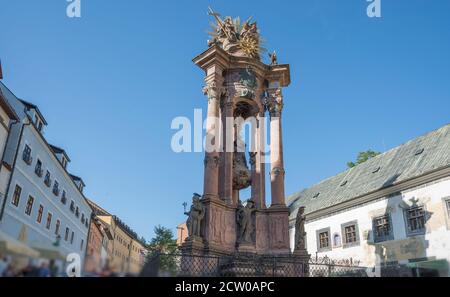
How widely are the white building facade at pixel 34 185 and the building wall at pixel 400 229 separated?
60.3 ft

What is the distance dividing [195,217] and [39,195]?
57.8 feet

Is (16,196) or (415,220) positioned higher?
(16,196)

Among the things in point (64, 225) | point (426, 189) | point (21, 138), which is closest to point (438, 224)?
point (426, 189)

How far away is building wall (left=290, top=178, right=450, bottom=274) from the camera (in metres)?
19.2

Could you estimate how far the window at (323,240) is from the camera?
2744 cm

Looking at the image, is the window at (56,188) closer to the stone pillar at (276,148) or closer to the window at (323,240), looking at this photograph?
the stone pillar at (276,148)

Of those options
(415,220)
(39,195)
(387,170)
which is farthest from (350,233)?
(39,195)

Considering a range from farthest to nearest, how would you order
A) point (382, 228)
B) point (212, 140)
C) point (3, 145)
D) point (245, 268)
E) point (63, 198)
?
point (63, 198) → point (382, 228) → point (3, 145) → point (212, 140) → point (245, 268)

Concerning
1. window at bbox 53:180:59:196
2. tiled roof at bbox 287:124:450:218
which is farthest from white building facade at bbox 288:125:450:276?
window at bbox 53:180:59:196

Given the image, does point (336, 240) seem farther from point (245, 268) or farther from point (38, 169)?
point (38, 169)

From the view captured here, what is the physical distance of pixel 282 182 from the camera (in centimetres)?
1392

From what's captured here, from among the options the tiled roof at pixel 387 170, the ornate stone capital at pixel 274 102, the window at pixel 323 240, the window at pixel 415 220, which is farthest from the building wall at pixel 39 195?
the tiled roof at pixel 387 170

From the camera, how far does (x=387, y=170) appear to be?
85.5ft
